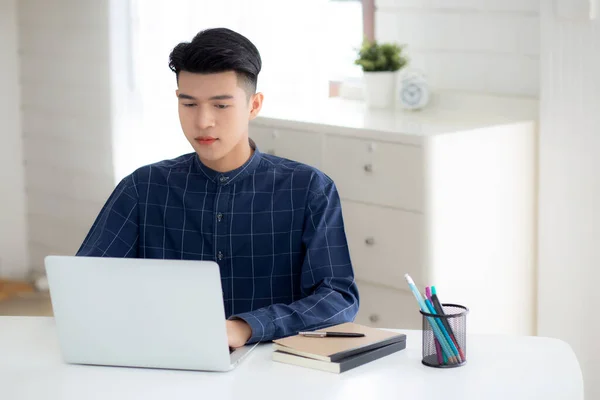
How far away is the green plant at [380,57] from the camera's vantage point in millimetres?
3643

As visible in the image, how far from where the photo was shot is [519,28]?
342cm

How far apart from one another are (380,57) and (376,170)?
0.65 m

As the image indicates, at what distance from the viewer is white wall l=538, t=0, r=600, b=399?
3020mm

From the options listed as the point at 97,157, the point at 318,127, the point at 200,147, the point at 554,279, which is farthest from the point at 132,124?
the point at 200,147

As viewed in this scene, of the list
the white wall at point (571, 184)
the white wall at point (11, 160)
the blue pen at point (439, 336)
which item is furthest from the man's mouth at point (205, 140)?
the white wall at point (11, 160)

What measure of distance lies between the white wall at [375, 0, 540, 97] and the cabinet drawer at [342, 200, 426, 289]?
0.68m

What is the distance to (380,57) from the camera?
144 inches

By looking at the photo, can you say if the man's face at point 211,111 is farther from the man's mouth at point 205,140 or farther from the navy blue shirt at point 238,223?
the navy blue shirt at point 238,223

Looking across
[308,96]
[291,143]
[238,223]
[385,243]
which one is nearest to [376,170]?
[385,243]

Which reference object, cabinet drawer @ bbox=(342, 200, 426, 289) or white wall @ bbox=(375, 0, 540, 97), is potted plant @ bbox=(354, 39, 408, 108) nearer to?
white wall @ bbox=(375, 0, 540, 97)

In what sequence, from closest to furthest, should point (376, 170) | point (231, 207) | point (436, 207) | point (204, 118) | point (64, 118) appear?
point (204, 118) → point (231, 207) → point (436, 207) → point (376, 170) → point (64, 118)

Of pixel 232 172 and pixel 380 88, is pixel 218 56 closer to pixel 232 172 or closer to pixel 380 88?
pixel 232 172

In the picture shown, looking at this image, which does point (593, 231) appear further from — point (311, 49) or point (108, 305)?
point (108, 305)

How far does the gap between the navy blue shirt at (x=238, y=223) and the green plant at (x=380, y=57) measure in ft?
5.10
